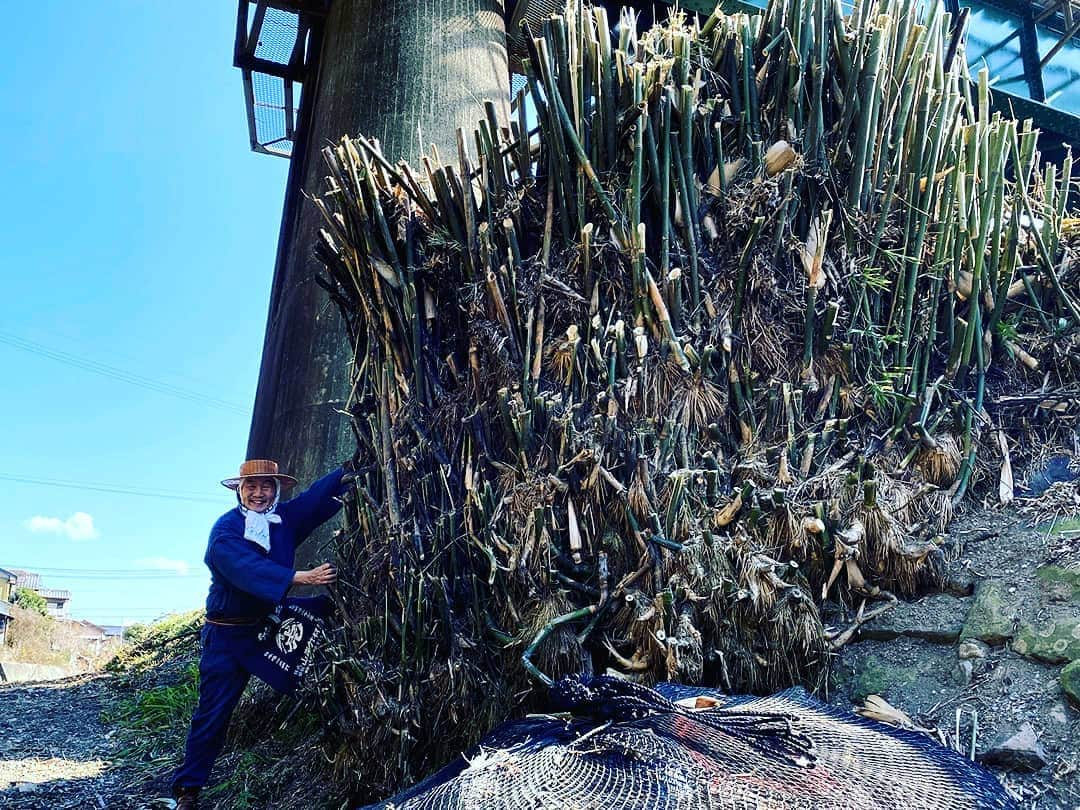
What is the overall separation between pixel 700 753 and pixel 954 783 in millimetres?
663

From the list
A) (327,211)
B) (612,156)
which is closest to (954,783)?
(612,156)

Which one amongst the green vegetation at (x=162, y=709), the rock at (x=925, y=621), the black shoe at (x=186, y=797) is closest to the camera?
the rock at (x=925, y=621)

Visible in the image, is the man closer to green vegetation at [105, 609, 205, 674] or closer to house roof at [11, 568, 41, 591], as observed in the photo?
green vegetation at [105, 609, 205, 674]

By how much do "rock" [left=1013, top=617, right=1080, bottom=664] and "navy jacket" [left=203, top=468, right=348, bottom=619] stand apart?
2.71 m

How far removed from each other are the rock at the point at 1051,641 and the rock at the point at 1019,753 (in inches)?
10.3

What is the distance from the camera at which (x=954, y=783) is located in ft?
7.26

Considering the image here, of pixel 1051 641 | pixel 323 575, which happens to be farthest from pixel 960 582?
pixel 323 575

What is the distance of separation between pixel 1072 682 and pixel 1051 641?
18cm

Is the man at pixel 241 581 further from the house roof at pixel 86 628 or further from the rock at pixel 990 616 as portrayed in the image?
the house roof at pixel 86 628

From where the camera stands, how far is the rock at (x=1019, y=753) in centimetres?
252

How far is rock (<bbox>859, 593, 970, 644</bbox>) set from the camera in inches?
120

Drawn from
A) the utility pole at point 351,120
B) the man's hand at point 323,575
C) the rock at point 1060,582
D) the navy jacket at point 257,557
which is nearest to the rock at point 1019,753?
the rock at point 1060,582

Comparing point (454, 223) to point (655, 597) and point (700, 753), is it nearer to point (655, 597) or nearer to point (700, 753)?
point (655, 597)

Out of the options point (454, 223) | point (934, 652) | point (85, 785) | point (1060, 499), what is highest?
point (454, 223)
